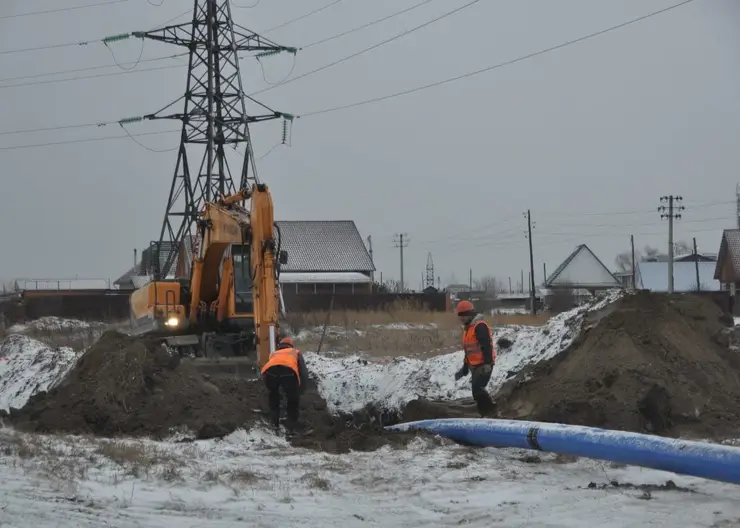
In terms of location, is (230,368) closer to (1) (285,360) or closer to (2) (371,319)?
(1) (285,360)

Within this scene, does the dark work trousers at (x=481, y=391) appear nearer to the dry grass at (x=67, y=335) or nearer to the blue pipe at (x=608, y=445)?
the blue pipe at (x=608, y=445)

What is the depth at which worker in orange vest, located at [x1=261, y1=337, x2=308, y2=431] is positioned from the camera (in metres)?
12.5

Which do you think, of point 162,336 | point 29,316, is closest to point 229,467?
point 162,336

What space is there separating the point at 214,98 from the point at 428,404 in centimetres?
2108

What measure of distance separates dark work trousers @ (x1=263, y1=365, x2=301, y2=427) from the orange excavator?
2.01 m

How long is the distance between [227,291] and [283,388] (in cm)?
496

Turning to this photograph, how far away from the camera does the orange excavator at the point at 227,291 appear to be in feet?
48.9

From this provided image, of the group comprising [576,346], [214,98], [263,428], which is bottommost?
[263,428]

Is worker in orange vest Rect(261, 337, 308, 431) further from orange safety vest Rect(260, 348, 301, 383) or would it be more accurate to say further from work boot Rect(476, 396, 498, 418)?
work boot Rect(476, 396, 498, 418)

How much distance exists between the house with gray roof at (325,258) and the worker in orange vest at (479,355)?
45.3 metres

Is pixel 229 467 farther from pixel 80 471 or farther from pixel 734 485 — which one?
pixel 734 485

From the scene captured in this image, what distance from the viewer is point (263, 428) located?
12625 mm

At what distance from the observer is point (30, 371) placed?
21500mm

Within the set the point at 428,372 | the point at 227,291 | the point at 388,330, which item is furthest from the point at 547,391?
the point at 388,330
